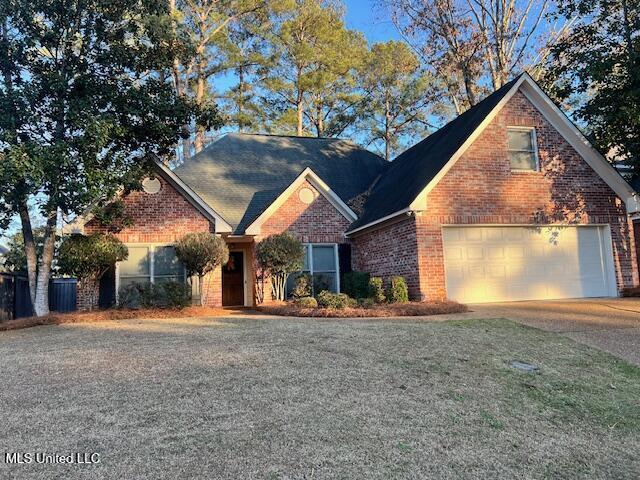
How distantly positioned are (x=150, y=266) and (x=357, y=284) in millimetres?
6090

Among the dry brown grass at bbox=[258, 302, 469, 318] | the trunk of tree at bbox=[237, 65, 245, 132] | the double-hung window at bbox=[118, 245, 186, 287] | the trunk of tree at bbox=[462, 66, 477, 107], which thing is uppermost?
the trunk of tree at bbox=[237, 65, 245, 132]

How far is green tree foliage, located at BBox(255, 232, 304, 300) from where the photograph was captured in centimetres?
1349

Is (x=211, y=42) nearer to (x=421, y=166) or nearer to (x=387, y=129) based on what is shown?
(x=387, y=129)

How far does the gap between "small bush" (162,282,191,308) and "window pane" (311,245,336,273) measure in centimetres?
453

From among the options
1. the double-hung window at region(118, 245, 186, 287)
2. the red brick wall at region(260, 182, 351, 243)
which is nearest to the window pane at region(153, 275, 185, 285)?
the double-hung window at region(118, 245, 186, 287)

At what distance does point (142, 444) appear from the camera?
3.86 metres

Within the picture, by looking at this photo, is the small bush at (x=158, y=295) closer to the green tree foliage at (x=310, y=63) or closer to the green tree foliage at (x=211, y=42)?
the green tree foliage at (x=211, y=42)

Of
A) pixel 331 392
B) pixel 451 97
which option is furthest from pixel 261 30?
pixel 331 392

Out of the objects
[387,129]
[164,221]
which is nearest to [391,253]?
[164,221]

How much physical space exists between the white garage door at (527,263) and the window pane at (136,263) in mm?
8535

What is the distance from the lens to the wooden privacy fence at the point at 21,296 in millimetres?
14300

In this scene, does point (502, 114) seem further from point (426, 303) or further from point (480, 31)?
point (480, 31)

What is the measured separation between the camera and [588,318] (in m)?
9.52

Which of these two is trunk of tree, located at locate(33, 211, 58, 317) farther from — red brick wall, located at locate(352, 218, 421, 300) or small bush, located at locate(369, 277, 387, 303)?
red brick wall, located at locate(352, 218, 421, 300)
